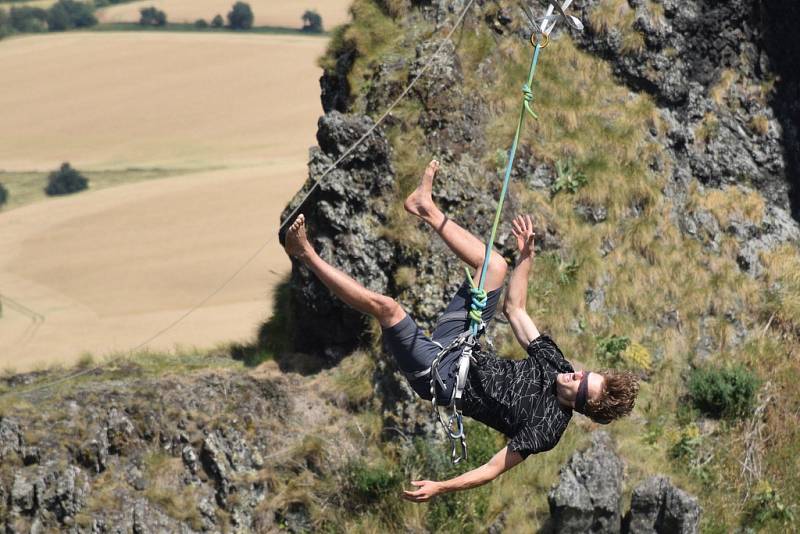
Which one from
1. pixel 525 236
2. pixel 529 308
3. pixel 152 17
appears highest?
pixel 525 236

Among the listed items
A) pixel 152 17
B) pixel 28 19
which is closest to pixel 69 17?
pixel 28 19

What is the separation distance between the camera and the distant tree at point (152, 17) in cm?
9720

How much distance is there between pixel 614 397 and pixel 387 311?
1.76 meters

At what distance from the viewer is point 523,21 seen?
15.7 metres

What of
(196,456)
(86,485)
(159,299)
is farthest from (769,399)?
(159,299)

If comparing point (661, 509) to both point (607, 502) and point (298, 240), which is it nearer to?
point (607, 502)

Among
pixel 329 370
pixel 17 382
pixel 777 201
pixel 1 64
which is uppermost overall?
pixel 777 201

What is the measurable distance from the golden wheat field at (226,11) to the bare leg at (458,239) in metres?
93.2

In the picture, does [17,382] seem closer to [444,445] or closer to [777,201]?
[444,445]

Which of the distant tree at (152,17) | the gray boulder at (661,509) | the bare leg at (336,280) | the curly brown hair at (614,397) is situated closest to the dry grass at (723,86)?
the gray boulder at (661,509)

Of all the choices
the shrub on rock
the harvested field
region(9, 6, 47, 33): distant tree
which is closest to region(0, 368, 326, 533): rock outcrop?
the shrub on rock

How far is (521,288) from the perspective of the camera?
832 cm

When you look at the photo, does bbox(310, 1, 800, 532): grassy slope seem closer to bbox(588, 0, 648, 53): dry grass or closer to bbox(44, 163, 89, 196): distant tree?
bbox(588, 0, 648, 53): dry grass

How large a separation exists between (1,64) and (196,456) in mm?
82732
